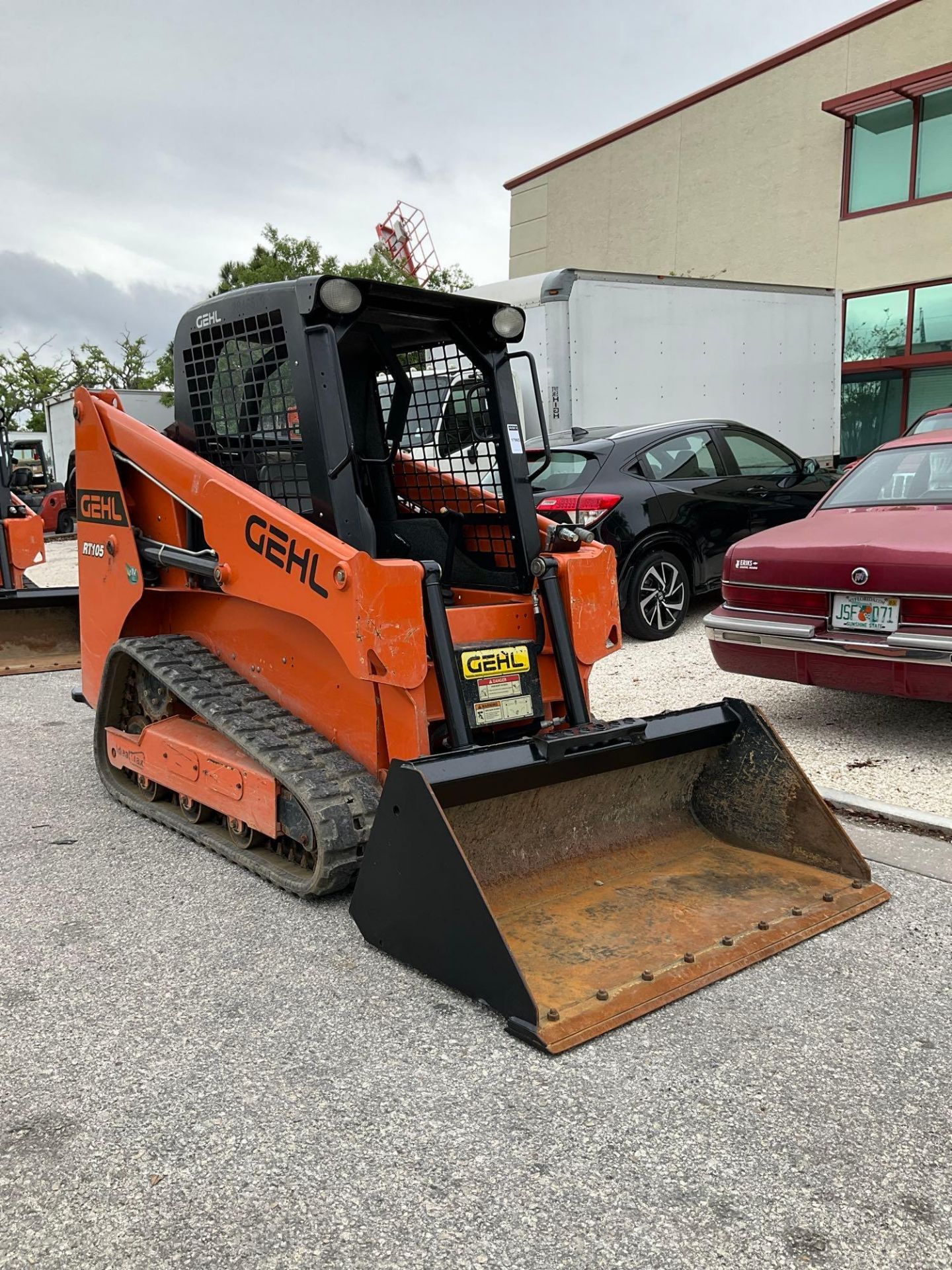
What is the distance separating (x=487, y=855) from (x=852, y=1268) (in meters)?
1.76

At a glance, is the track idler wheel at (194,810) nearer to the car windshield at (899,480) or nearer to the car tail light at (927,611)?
the car tail light at (927,611)

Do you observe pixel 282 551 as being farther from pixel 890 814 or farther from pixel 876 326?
pixel 876 326

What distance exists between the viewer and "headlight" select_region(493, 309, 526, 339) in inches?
173

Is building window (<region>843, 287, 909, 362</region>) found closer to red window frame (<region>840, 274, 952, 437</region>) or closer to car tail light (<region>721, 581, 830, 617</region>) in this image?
red window frame (<region>840, 274, 952, 437</region>)

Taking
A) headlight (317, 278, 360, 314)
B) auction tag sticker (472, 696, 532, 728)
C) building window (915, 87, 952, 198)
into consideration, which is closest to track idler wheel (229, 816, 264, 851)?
auction tag sticker (472, 696, 532, 728)

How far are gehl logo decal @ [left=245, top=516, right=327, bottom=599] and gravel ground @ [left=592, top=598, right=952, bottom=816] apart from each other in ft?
8.97

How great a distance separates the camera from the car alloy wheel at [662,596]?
8539 mm

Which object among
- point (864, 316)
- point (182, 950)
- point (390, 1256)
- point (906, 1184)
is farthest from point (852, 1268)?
point (864, 316)

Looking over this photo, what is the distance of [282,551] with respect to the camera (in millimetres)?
3938

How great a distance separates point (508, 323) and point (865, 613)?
7.70 ft

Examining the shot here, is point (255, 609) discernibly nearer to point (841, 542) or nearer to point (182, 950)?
point (182, 950)

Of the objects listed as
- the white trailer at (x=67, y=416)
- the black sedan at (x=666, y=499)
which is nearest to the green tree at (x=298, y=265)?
the white trailer at (x=67, y=416)

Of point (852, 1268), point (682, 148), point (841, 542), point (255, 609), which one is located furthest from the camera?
point (682, 148)

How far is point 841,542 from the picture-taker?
5.42 meters
